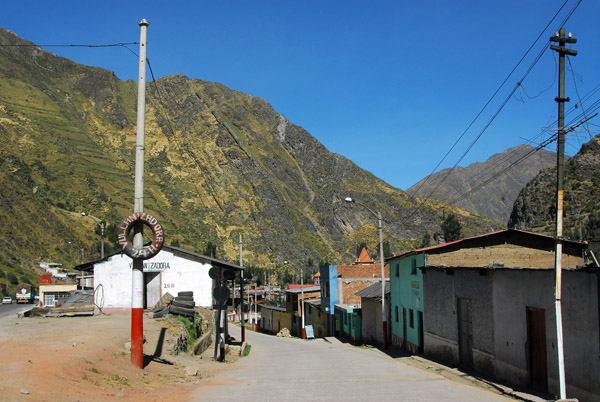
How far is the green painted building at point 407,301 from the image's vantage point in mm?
25047

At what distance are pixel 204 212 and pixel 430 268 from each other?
407ft

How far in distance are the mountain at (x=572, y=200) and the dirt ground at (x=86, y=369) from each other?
45.1 m

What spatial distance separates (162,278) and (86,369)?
2321 centimetres

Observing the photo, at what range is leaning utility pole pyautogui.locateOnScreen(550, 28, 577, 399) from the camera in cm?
1196

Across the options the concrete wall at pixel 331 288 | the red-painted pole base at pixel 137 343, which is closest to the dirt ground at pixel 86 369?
the red-painted pole base at pixel 137 343

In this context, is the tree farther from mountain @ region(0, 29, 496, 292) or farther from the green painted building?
the green painted building

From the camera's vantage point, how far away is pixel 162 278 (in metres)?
33.8

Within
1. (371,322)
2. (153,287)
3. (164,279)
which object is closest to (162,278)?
(164,279)

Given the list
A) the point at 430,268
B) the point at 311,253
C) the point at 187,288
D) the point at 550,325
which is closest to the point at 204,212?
the point at 311,253

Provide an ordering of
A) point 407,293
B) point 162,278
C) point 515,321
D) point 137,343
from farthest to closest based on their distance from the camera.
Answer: point 162,278 < point 407,293 < point 515,321 < point 137,343

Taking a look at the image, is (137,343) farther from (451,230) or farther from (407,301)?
(451,230)

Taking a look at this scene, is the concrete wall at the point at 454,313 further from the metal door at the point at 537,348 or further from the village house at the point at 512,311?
the metal door at the point at 537,348

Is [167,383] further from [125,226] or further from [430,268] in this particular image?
[430,268]

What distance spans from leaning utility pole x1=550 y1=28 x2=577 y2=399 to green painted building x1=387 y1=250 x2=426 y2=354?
1046 cm
